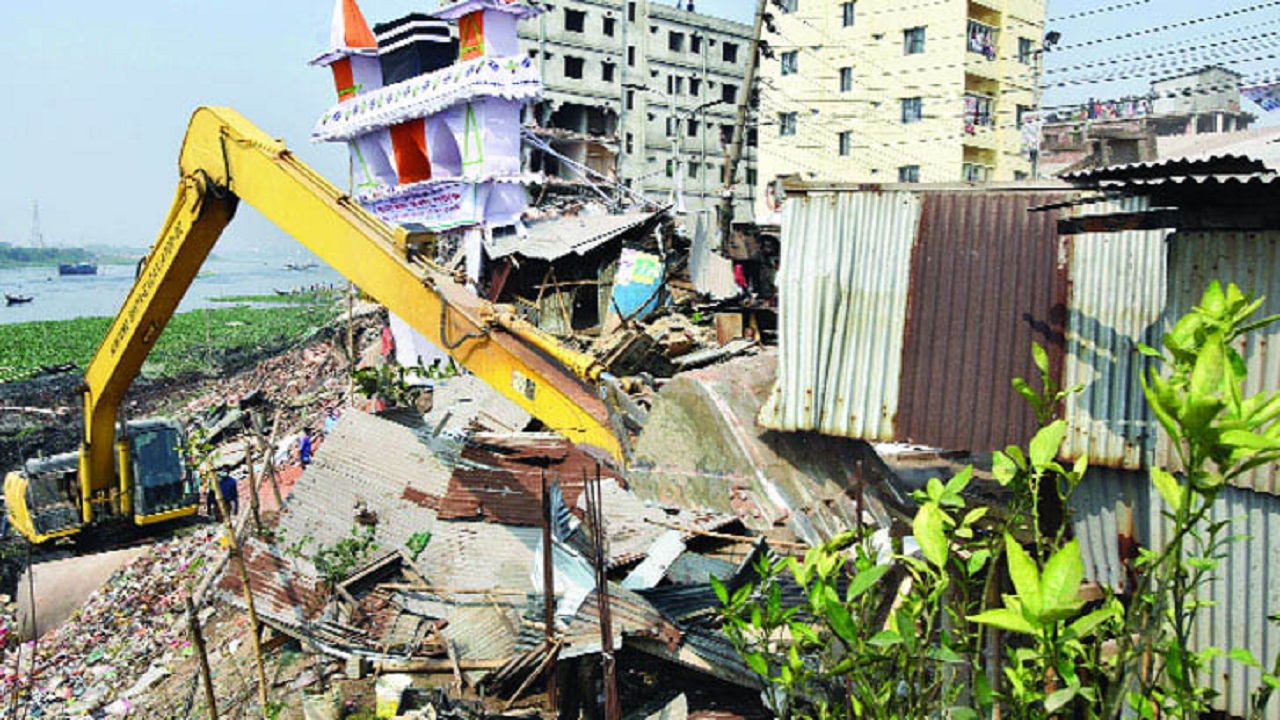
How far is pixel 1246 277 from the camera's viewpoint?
394cm

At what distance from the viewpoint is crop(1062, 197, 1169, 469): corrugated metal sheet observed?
4.28 meters

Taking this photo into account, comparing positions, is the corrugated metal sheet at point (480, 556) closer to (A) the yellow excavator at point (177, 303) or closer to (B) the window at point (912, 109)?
(A) the yellow excavator at point (177, 303)

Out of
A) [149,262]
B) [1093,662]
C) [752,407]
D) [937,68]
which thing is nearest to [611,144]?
[937,68]

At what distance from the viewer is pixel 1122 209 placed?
14.9 ft

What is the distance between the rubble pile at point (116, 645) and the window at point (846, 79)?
96.6 ft

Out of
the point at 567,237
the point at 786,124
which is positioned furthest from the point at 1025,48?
the point at 567,237

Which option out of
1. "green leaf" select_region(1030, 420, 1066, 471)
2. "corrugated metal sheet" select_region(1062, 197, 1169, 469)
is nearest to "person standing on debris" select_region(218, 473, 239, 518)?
"corrugated metal sheet" select_region(1062, 197, 1169, 469)

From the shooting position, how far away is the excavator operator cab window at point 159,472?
1142 cm

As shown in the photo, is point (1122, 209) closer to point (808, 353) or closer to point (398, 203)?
point (808, 353)

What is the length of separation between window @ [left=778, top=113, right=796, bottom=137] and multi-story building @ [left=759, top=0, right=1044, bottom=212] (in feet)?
0.16

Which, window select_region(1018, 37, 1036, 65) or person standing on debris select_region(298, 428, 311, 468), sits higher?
window select_region(1018, 37, 1036, 65)

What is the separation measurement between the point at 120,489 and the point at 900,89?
2850cm

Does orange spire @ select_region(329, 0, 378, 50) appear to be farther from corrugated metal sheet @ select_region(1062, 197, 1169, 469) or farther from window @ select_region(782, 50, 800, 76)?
window @ select_region(782, 50, 800, 76)

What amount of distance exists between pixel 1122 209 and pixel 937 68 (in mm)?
27689
